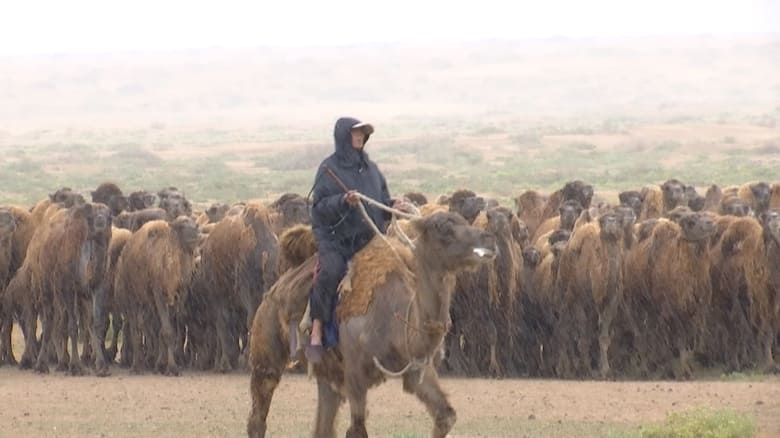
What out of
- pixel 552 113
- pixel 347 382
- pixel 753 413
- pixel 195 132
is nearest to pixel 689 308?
pixel 753 413

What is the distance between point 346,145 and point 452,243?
111 cm

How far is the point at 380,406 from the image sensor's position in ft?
62.1

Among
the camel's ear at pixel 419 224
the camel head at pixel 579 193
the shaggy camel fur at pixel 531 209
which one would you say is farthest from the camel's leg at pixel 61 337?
the camel's ear at pixel 419 224

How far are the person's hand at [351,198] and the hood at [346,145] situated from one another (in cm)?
44

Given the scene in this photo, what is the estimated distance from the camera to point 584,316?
22.1 meters

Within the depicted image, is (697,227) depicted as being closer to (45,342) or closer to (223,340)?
(223,340)

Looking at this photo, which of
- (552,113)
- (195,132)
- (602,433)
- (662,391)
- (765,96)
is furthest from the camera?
(765,96)

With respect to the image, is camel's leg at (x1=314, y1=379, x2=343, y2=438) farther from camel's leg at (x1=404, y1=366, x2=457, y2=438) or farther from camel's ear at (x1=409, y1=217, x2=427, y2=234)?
camel's ear at (x1=409, y1=217, x2=427, y2=234)

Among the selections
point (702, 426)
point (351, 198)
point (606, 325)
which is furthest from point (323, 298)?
point (606, 325)

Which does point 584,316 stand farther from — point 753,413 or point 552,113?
point 552,113

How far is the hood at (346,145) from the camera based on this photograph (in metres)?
13.4

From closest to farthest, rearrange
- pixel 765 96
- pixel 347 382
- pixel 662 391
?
1. pixel 347 382
2. pixel 662 391
3. pixel 765 96

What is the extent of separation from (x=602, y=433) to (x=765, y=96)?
161545 mm

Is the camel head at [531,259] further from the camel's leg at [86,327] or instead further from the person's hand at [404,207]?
the person's hand at [404,207]
